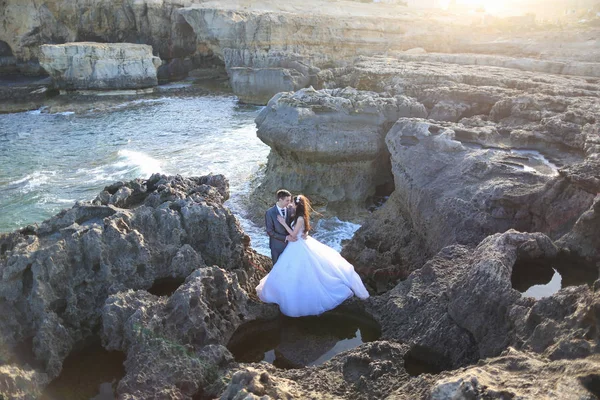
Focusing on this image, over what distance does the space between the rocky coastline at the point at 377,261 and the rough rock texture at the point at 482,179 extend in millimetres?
29

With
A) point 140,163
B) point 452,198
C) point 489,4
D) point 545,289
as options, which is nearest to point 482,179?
point 452,198

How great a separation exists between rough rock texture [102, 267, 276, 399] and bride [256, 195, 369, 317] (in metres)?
0.35

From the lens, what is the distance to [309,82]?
2448 centimetres

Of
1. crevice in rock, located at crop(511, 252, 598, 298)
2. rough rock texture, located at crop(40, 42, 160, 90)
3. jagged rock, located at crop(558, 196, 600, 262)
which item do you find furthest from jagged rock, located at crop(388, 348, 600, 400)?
rough rock texture, located at crop(40, 42, 160, 90)

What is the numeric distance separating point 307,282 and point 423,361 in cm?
160

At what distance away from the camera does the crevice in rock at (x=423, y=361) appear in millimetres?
3916

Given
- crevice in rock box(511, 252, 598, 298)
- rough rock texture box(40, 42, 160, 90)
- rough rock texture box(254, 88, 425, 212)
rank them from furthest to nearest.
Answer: rough rock texture box(40, 42, 160, 90) < rough rock texture box(254, 88, 425, 212) < crevice in rock box(511, 252, 598, 298)

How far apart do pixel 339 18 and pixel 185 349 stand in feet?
116

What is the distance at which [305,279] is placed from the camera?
207 inches

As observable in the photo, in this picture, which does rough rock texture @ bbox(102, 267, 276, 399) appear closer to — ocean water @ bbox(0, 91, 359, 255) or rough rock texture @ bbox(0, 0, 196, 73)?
ocean water @ bbox(0, 91, 359, 255)

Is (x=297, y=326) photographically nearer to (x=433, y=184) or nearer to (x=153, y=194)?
(x=153, y=194)

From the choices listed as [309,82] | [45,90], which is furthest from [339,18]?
[45,90]

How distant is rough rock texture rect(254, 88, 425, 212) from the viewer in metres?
9.98

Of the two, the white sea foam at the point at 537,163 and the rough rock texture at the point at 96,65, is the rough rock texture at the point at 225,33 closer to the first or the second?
the rough rock texture at the point at 96,65
